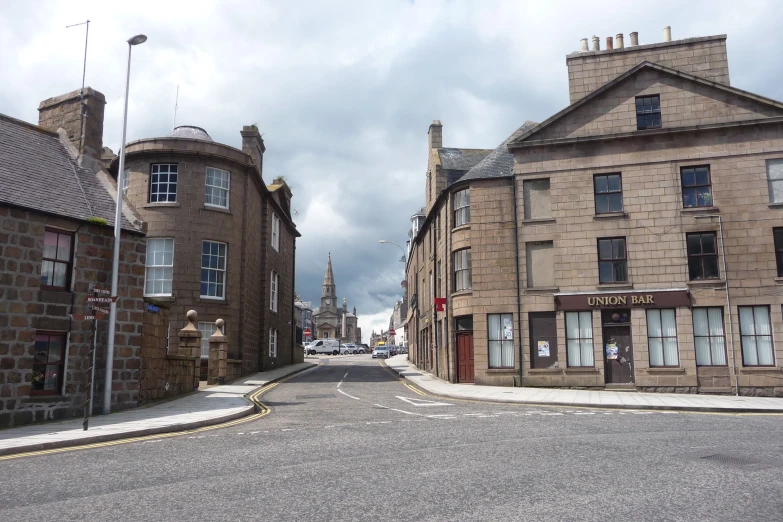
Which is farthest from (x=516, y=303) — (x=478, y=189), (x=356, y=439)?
(x=356, y=439)

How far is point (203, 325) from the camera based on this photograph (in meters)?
25.9

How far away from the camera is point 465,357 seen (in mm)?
26109

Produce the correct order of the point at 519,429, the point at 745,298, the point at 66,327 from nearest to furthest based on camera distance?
the point at 519,429
the point at 66,327
the point at 745,298

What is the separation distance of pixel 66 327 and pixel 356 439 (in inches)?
323

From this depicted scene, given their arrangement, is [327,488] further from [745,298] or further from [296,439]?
[745,298]

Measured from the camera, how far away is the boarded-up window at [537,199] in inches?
968

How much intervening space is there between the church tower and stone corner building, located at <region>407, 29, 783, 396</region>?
13083cm

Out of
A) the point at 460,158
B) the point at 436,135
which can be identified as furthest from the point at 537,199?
the point at 436,135

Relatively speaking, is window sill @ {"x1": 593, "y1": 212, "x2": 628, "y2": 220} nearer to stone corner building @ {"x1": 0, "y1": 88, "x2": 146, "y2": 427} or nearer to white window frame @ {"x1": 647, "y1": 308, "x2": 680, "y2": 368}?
white window frame @ {"x1": 647, "y1": 308, "x2": 680, "y2": 368}

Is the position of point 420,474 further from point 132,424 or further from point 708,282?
point 708,282

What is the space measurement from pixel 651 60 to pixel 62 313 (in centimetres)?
2363

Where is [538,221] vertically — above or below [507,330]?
above

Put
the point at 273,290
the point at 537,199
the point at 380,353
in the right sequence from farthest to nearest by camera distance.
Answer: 1. the point at 380,353
2. the point at 273,290
3. the point at 537,199

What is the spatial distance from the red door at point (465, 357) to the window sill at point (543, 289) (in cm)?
343
